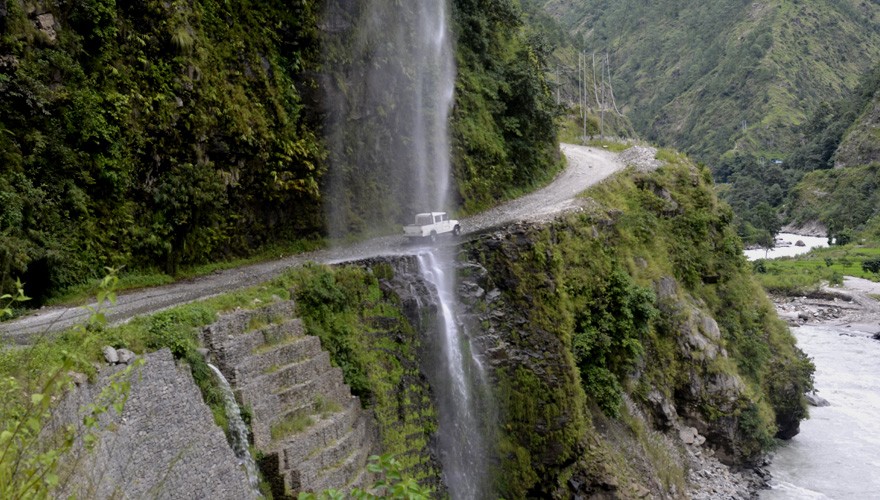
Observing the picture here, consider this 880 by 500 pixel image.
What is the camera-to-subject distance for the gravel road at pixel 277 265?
14.0 meters

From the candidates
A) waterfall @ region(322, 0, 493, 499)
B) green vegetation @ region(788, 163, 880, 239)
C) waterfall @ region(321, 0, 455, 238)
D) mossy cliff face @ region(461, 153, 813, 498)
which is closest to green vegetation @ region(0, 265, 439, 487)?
waterfall @ region(322, 0, 493, 499)

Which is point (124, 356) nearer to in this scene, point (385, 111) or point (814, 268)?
point (385, 111)

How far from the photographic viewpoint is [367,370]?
17844mm

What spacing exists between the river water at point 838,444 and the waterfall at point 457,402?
472 inches

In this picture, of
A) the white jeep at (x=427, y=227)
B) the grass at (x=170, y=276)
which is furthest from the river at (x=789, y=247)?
the grass at (x=170, y=276)

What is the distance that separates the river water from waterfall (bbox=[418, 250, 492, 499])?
1198 cm

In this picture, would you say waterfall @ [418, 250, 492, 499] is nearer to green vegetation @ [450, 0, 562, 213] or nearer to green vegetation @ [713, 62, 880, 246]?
green vegetation @ [450, 0, 562, 213]

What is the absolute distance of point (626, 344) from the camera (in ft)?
78.2

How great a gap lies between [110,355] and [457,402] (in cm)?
1041

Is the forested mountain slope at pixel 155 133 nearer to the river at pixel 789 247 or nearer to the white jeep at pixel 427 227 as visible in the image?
the white jeep at pixel 427 227

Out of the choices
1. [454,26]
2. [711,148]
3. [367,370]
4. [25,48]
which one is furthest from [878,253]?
[25,48]

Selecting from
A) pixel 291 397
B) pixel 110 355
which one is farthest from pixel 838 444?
pixel 110 355

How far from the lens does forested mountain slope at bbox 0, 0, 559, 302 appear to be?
15758 millimetres

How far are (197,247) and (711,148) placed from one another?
420ft
